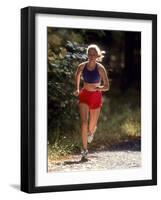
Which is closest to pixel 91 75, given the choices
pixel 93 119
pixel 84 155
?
pixel 93 119

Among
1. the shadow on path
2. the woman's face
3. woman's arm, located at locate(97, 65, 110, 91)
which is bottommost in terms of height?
the shadow on path

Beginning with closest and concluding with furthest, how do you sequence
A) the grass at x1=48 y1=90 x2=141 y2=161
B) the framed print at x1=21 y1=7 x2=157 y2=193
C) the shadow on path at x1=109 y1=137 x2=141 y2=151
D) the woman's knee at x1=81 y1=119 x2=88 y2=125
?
1. the framed print at x1=21 y1=7 x2=157 y2=193
2. the grass at x1=48 y1=90 x2=141 y2=161
3. the woman's knee at x1=81 y1=119 x2=88 y2=125
4. the shadow on path at x1=109 y1=137 x2=141 y2=151

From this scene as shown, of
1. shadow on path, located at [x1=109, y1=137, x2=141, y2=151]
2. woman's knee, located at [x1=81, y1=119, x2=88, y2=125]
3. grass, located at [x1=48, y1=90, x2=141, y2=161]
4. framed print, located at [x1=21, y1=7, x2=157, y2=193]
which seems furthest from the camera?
shadow on path, located at [x1=109, y1=137, x2=141, y2=151]

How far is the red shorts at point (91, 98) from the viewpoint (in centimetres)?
668

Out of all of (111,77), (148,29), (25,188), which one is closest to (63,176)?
(25,188)

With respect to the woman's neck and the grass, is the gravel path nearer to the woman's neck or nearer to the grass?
the grass

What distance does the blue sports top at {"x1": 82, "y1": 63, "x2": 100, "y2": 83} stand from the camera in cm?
669

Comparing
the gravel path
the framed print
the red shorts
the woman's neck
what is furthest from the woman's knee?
the woman's neck

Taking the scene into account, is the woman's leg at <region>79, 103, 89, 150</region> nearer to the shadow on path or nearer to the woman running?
the woman running

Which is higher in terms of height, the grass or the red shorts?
the red shorts

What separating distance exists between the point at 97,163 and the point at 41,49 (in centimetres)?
97

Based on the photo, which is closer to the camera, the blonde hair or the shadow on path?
the blonde hair

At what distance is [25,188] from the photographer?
6492mm

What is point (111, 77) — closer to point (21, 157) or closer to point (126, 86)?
point (126, 86)
